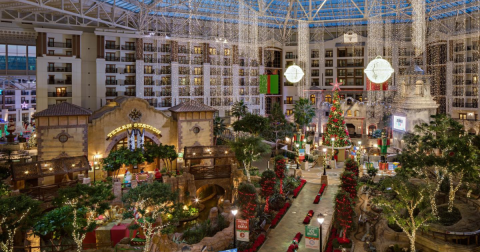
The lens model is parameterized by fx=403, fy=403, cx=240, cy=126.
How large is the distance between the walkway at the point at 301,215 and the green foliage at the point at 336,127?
524 centimetres

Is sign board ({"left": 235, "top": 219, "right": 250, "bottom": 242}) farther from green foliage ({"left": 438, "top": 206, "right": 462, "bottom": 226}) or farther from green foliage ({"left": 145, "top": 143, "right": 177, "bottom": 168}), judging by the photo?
green foliage ({"left": 145, "top": 143, "right": 177, "bottom": 168})

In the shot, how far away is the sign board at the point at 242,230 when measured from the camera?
72.4 ft

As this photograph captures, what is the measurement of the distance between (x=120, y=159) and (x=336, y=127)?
74.1ft

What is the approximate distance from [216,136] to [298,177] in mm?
14818

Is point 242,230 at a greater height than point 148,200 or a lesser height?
lesser

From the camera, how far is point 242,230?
2217cm

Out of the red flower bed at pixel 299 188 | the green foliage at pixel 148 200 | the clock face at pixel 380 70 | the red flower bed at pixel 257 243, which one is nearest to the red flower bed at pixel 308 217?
the red flower bed at pixel 257 243

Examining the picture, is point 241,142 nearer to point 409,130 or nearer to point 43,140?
point 43,140

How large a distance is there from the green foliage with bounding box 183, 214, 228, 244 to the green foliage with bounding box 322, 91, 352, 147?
69.4 feet

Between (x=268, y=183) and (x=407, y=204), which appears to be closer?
(x=407, y=204)

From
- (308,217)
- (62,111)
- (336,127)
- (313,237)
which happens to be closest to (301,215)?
(308,217)

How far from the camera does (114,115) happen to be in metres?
37.6

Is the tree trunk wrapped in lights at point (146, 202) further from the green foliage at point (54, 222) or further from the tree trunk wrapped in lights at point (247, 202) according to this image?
the tree trunk wrapped in lights at point (247, 202)

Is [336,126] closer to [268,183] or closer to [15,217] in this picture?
[268,183]
